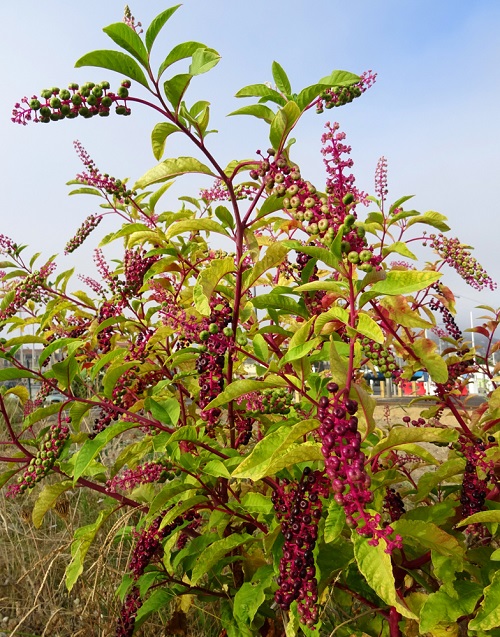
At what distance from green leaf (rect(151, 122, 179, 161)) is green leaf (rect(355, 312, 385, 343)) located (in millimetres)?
728

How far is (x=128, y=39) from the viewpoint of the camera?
136cm

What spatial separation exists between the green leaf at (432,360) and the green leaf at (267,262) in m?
0.47

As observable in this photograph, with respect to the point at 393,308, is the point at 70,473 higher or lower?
lower

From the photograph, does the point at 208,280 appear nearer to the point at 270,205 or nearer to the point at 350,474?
the point at 270,205

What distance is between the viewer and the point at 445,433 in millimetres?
1266

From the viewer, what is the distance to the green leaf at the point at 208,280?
140cm

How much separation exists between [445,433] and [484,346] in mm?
1501

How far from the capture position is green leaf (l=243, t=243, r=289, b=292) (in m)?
1.54

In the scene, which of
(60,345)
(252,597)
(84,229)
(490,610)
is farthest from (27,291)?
(490,610)

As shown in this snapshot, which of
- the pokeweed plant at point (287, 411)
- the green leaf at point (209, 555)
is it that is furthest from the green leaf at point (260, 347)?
the green leaf at point (209, 555)

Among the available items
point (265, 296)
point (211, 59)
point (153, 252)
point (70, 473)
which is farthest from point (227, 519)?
point (211, 59)

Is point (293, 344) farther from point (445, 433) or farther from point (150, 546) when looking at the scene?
point (150, 546)

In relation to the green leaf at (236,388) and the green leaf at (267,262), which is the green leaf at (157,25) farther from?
the green leaf at (236,388)

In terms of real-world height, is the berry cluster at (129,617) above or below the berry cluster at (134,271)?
below
